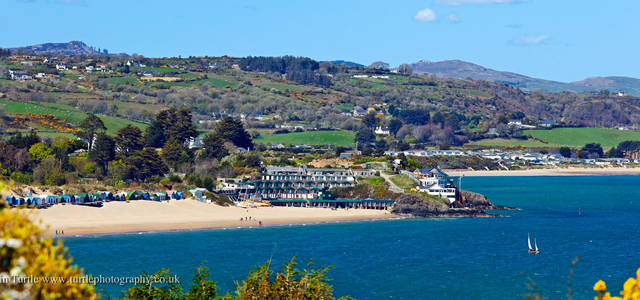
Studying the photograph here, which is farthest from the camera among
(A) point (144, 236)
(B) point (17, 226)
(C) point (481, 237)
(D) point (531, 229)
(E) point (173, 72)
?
(E) point (173, 72)

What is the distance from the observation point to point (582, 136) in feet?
568

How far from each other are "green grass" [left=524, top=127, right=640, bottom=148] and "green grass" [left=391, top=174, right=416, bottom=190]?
93390 millimetres

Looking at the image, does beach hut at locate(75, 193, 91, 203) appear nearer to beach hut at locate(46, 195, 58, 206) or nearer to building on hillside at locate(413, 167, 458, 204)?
beach hut at locate(46, 195, 58, 206)

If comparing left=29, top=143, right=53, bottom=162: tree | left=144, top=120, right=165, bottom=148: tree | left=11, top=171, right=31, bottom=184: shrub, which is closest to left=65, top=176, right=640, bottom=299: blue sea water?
left=11, top=171, right=31, bottom=184: shrub

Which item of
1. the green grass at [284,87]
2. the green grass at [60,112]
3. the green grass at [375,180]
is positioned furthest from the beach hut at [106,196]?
the green grass at [284,87]

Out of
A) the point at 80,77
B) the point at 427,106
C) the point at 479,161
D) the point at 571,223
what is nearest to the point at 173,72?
the point at 80,77

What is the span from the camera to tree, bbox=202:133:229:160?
8862cm

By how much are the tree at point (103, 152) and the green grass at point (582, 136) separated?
11024cm

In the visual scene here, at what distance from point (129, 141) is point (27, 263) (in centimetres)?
7949

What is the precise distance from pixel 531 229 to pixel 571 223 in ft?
21.5

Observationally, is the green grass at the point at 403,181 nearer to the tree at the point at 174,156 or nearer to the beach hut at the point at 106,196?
the tree at the point at 174,156

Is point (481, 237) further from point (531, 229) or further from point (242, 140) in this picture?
point (242, 140)

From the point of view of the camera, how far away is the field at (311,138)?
132625 millimetres

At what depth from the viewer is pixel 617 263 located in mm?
45656
